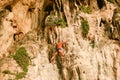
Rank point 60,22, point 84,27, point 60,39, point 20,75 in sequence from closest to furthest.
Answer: point 20,75, point 60,39, point 84,27, point 60,22

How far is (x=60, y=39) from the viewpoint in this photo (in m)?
14.5

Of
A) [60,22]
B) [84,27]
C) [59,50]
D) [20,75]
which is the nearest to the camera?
[20,75]

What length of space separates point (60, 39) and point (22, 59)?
2.07 meters

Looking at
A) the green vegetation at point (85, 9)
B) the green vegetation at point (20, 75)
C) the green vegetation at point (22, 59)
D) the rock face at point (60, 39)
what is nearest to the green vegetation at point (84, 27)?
the rock face at point (60, 39)

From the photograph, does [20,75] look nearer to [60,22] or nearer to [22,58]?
[22,58]

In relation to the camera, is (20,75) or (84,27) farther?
(84,27)

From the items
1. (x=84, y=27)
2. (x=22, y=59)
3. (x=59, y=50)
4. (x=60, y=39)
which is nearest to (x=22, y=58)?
(x=22, y=59)

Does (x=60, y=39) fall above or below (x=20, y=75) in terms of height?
above

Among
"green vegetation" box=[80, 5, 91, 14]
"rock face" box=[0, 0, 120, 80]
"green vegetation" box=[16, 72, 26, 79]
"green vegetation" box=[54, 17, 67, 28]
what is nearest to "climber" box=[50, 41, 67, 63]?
"rock face" box=[0, 0, 120, 80]

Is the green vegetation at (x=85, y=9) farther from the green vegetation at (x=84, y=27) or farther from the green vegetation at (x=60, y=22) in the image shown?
the green vegetation at (x=60, y=22)

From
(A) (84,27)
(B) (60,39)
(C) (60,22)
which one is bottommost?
(B) (60,39)

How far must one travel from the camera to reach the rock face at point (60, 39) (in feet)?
44.3

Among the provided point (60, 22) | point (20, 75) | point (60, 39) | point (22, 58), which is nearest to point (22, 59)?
point (22, 58)

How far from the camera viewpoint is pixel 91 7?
16.0m
